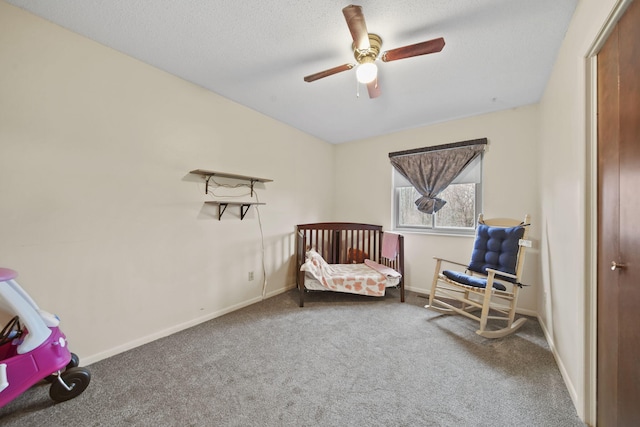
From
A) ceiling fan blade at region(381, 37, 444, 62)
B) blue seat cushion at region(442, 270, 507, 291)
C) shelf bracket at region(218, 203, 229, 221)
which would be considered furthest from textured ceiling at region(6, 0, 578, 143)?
blue seat cushion at region(442, 270, 507, 291)

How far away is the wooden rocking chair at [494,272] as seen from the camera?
2.18 metres

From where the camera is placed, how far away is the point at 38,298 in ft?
5.16

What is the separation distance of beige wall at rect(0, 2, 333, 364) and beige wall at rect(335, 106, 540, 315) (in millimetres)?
1874

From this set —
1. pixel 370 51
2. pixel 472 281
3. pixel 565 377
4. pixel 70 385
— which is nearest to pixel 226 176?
pixel 370 51

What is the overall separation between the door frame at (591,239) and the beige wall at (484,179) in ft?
5.12

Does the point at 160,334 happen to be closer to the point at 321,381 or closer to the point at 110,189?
the point at 110,189

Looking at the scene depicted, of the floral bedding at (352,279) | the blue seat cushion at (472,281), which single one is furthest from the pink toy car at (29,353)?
the blue seat cushion at (472,281)

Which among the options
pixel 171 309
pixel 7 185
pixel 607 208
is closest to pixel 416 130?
pixel 607 208

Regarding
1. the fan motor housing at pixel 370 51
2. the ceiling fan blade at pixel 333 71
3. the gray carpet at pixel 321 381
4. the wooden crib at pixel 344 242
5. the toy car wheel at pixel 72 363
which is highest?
the fan motor housing at pixel 370 51

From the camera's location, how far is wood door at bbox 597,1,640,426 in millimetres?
931

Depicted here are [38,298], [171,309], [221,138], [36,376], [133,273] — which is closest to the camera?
[36,376]

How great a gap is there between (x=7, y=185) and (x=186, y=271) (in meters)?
1.26

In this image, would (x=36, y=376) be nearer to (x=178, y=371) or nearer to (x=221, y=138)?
(x=178, y=371)

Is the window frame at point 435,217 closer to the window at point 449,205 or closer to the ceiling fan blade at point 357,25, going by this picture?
the window at point 449,205
